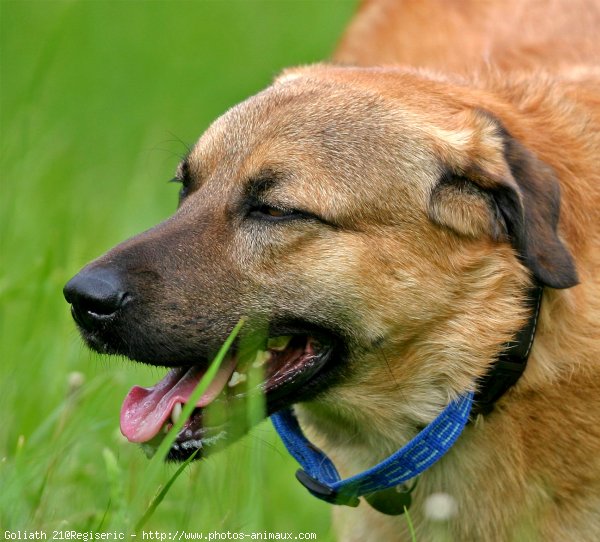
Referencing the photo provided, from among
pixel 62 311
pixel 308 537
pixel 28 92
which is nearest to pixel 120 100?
pixel 62 311

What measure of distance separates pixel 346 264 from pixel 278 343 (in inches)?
15.6

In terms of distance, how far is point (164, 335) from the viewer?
3.57 metres

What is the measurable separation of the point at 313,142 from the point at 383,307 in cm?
63

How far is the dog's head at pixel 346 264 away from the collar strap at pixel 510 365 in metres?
0.04

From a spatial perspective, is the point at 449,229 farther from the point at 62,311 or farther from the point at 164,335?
the point at 62,311

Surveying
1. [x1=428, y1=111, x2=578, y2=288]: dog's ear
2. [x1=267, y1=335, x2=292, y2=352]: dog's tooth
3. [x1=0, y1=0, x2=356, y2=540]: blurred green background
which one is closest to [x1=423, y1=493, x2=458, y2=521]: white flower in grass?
[x1=0, y1=0, x2=356, y2=540]: blurred green background

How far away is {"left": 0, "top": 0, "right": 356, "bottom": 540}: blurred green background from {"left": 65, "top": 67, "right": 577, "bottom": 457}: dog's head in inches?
14.7

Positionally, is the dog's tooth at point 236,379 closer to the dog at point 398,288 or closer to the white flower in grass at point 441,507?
the dog at point 398,288

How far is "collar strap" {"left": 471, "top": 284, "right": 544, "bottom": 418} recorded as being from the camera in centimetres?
371

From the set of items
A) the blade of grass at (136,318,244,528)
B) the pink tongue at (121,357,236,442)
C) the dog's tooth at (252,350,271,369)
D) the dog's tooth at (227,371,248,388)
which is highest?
the blade of grass at (136,318,244,528)

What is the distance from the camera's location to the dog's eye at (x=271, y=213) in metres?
3.71

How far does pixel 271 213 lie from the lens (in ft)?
12.3

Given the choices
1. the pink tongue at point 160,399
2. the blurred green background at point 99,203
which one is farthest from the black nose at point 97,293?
the blurred green background at point 99,203

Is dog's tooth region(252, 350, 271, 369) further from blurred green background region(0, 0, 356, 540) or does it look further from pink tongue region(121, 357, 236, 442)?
blurred green background region(0, 0, 356, 540)
